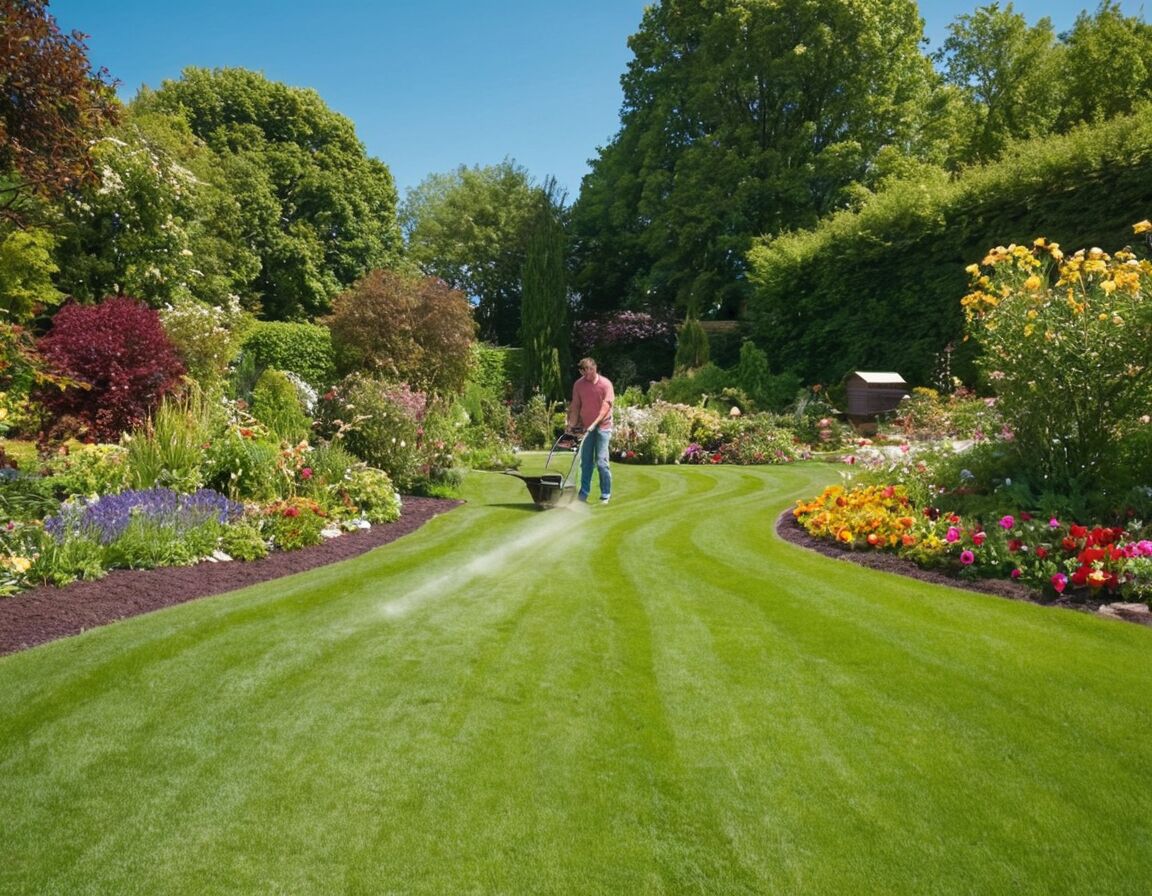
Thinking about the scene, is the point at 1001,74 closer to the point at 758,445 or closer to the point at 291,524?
the point at 758,445


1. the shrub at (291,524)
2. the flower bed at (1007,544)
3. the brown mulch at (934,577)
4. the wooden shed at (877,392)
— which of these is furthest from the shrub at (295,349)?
the flower bed at (1007,544)

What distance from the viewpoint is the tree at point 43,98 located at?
21.7 feet

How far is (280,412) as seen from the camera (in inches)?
405

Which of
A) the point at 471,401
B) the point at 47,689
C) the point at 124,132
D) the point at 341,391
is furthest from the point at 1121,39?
the point at 47,689

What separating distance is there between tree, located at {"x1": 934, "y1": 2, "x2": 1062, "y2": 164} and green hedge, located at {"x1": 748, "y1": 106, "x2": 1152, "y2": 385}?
10664mm

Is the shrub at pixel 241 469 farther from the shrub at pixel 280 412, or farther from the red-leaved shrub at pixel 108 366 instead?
the red-leaved shrub at pixel 108 366

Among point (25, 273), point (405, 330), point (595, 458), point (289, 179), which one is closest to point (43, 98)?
point (595, 458)

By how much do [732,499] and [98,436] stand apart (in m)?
7.42

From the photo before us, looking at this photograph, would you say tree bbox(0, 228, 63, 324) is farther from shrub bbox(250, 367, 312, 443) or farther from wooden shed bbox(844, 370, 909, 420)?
wooden shed bbox(844, 370, 909, 420)

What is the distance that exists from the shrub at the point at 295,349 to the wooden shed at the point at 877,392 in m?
12.2

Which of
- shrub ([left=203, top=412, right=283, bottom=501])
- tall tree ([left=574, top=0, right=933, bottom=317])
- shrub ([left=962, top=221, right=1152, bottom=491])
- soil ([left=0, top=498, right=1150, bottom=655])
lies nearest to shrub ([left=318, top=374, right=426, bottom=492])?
shrub ([left=203, top=412, right=283, bottom=501])

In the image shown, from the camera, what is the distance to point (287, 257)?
2756 cm

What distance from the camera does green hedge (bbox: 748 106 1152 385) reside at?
43.7ft

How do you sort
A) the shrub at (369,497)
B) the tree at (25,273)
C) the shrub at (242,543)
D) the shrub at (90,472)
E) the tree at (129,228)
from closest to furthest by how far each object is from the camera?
the shrub at (242,543) < the shrub at (90,472) < the shrub at (369,497) < the tree at (25,273) < the tree at (129,228)
